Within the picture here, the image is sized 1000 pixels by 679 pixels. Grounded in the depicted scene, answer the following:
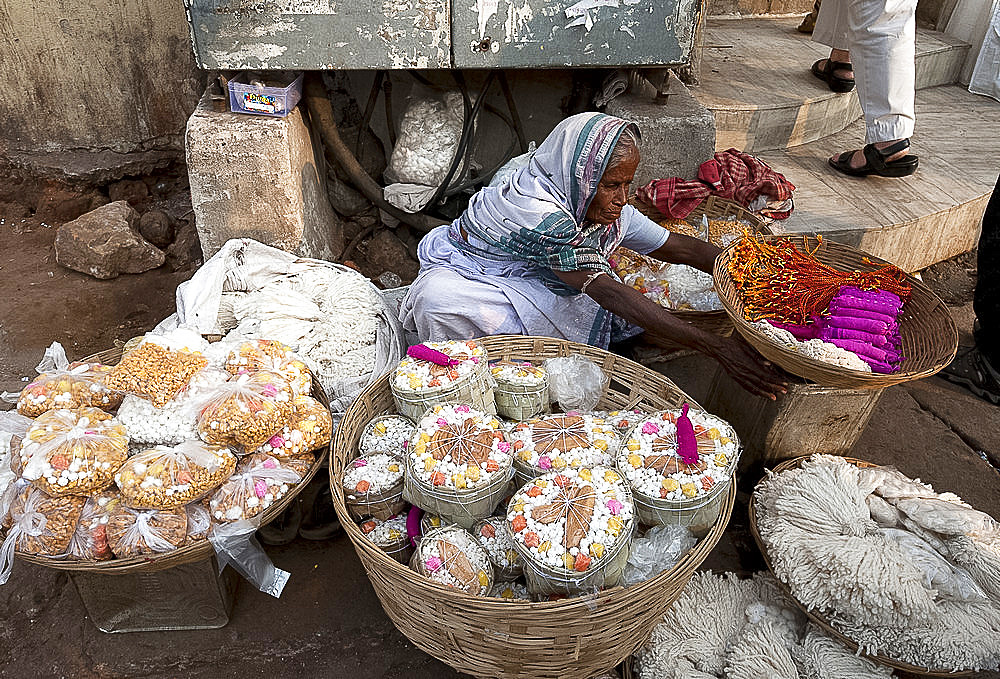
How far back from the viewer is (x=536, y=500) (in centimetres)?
164

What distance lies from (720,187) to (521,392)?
1.63 meters

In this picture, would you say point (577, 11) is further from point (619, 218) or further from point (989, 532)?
point (989, 532)

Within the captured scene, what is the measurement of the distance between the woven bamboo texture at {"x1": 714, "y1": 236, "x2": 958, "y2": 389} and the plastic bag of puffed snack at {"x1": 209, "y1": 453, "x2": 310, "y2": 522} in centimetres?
143

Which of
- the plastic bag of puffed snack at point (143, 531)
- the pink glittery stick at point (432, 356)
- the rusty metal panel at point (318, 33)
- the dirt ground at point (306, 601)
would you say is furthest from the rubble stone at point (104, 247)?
the pink glittery stick at point (432, 356)

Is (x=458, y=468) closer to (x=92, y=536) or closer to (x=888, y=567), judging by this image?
(x=92, y=536)

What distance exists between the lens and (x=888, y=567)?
185cm

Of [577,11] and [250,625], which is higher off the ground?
[577,11]

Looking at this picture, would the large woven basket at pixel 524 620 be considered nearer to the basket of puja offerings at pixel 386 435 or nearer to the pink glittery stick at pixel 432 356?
the basket of puja offerings at pixel 386 435

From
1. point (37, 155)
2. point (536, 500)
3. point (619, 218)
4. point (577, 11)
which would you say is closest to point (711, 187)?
point (619, 218)

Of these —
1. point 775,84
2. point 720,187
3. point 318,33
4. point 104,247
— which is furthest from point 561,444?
point 775,84

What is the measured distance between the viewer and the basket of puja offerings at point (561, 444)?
1.82 meters

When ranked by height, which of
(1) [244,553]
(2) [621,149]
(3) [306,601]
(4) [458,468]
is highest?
(2) [621,149]

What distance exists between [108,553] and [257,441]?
459 mm

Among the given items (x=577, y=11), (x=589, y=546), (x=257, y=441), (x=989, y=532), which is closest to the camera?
(x=589, y=546)
